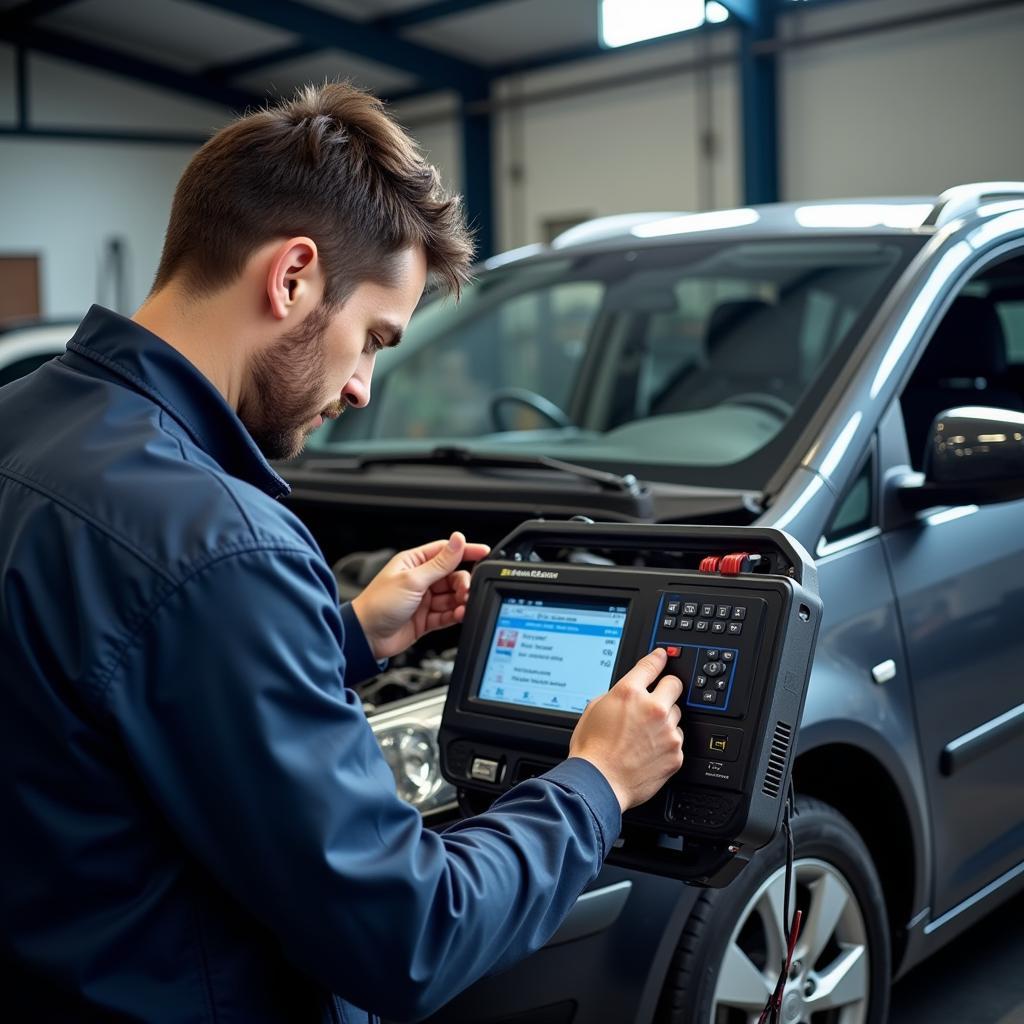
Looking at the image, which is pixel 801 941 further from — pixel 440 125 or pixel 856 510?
pixel 440 125

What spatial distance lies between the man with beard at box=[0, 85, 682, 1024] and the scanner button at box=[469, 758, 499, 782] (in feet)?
0.93

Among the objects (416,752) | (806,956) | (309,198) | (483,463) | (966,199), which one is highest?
(966,199)

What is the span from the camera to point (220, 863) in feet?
3.24

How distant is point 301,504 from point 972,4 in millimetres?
6504

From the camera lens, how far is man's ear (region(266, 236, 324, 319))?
112cm

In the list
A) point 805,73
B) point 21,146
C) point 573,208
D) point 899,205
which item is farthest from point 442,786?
point 21,146

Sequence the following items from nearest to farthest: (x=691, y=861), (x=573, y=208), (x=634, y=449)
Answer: (x=691, y=861) < (x=634, y=449) < (x=573, y=208)

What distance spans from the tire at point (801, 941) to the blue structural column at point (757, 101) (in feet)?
23.6

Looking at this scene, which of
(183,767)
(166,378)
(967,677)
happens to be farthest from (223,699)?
(967,677)

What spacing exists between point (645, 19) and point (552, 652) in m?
8.78

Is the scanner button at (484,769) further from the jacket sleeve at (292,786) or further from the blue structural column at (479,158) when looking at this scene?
the blue structural column at (479,158)

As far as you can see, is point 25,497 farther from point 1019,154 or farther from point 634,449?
point 1019,154

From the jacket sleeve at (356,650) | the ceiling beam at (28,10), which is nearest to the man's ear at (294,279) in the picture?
the jacket sleeve at (356,650)

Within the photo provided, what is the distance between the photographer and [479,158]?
36.6 feet
